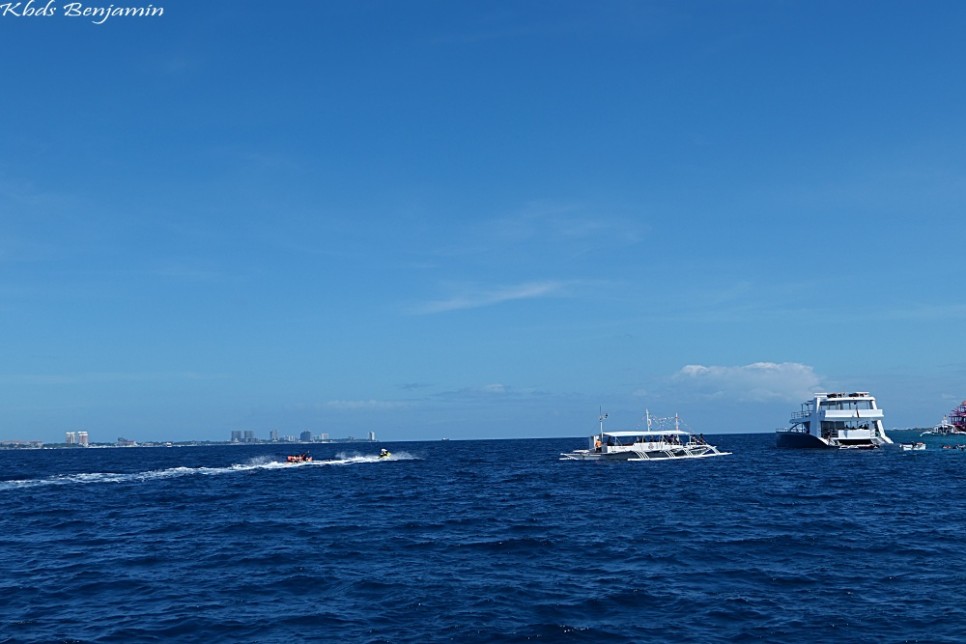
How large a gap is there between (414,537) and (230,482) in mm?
48744

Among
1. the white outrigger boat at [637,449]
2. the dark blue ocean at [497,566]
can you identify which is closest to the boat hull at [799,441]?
the white outrigger boat at [637,449]

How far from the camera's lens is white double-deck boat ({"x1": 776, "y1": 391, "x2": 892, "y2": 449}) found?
122250 mm

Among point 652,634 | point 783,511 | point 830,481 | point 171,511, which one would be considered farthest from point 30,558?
point 830,481

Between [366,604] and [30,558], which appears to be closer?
[366,604]

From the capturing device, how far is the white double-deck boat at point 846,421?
122250mm

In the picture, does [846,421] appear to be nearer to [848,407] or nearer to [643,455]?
[848,407]

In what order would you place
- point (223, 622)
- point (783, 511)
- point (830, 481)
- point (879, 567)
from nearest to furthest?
1. point (223, 622)
2. point (879, 567)
3. point (783, 511)
4. point (830, 481)

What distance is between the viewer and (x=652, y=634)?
22750 millimetres

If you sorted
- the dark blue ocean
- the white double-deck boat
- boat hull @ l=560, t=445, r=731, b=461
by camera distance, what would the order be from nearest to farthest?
1. the dark blue ocean
2. boat hull @ l=560, t=445, r=731, b=461
3. the white double-deck boat

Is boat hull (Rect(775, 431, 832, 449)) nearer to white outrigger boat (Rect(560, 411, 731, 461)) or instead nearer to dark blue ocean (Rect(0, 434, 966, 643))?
white outrigger boat (Rect(560, 411, 731, 461))

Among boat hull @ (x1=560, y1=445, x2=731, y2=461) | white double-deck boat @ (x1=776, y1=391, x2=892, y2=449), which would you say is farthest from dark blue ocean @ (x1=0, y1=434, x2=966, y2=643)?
white double-deck boat @ (x1=776, y1=391, x2=892, y2=449)

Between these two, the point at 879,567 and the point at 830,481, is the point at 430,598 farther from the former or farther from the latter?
the point at 830,481

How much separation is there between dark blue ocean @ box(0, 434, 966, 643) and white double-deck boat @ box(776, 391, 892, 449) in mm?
58453

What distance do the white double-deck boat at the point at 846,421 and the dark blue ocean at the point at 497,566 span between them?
58.5 metres
